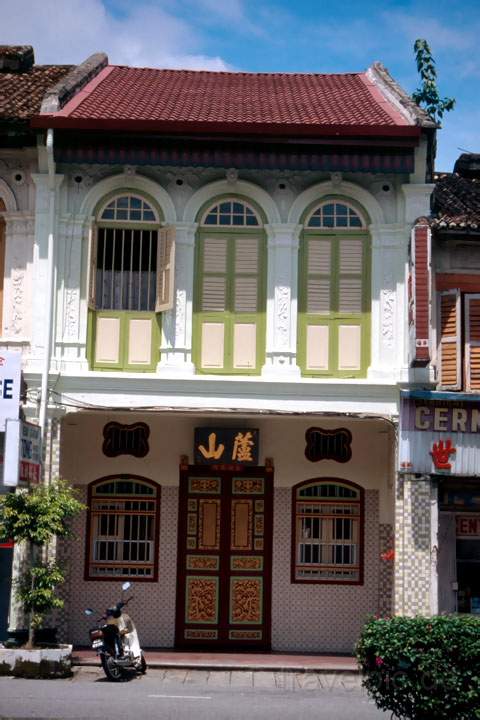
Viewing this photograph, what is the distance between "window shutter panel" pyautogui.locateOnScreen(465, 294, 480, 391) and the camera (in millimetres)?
16062

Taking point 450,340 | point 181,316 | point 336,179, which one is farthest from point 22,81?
point 450,340

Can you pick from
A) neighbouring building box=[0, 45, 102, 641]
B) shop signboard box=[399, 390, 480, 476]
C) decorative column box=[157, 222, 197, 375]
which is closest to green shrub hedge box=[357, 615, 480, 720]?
shop signboard box=[399, 390, 480, 476]

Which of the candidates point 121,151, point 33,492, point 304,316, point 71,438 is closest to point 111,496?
point 71,438

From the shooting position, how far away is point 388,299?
1580 centimetres

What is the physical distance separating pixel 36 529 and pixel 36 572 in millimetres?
634

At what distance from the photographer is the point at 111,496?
17.0 meters

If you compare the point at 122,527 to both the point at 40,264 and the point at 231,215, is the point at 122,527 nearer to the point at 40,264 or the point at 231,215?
the point at 40,264

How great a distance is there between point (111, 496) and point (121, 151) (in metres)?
5.37

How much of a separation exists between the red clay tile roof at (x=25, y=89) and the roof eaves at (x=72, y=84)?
13.3 inches

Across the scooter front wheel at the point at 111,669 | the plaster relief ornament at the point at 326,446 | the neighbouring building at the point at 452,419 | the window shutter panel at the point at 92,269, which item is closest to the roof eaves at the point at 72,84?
the window shutter panel at the point at 92,269

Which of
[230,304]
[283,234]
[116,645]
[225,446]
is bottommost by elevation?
[116,645]

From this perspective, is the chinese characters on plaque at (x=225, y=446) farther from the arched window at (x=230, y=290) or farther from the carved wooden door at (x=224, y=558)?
the arched window at (x=230, y=290)

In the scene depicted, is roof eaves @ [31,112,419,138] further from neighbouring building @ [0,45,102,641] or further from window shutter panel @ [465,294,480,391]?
window shutter panel @ [465,294,480,391]

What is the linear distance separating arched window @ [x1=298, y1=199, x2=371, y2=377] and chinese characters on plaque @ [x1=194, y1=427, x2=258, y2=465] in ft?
4.62
